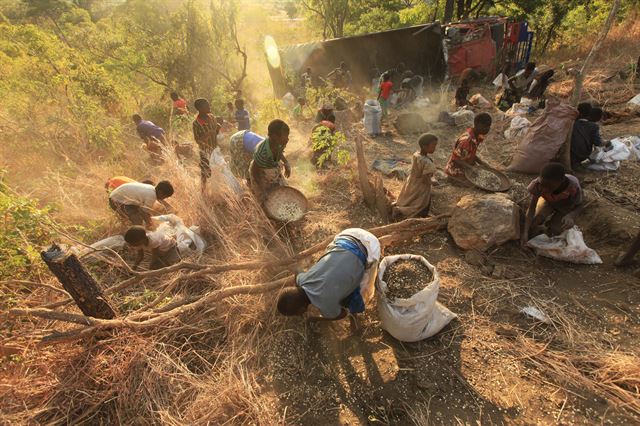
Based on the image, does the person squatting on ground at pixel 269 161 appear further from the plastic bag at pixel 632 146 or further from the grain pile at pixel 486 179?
the plastic bag at pixel 632 146

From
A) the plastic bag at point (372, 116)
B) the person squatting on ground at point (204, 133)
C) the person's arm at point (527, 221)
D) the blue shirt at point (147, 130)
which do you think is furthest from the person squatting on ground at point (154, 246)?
the plastic bag at point (372, 116)

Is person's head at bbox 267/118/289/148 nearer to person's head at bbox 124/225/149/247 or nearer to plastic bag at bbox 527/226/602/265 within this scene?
person's head at bbox 124/225/149/247

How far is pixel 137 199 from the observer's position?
11.8 ft

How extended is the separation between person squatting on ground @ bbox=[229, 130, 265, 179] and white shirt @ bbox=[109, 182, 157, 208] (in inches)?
50.8

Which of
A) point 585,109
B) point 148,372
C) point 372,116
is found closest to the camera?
point 148,372

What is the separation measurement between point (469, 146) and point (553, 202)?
146 cm

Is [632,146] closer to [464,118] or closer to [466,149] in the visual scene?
[466,149]

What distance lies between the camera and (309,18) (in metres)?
18.9

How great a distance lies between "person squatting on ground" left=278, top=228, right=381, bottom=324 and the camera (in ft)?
7.25

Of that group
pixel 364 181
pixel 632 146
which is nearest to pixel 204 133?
pixel 364 181

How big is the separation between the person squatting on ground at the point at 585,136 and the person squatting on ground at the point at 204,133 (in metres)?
5.30

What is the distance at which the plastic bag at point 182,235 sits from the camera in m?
3.43

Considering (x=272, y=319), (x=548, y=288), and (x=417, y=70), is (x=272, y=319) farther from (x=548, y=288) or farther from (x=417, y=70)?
(x=417, y=70)

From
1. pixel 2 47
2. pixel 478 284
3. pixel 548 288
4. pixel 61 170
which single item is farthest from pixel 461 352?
pixel 2 47
